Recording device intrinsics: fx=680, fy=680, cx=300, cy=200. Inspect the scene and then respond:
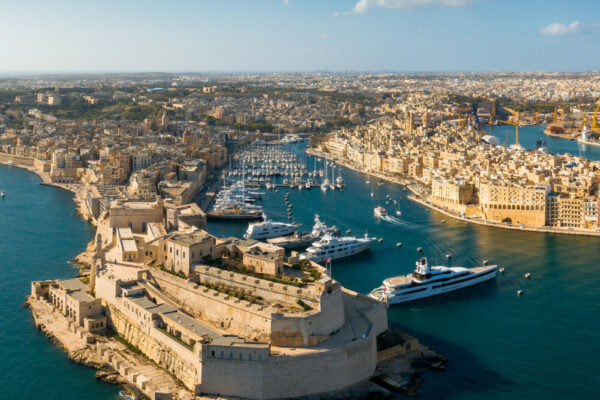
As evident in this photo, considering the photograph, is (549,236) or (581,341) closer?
(581,341)

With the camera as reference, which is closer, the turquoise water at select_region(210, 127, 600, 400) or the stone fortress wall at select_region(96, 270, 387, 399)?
the stone fortress wall at select_region(96, 270, 387, 399)

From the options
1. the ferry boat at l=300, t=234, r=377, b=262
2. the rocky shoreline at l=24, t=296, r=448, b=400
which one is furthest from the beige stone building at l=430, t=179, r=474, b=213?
the rocky shoreline at l=24, t=296, r=448, b=400

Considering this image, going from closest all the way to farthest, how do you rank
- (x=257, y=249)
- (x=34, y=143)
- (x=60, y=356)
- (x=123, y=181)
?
(x=60, y=356)
(x=257, y=249)
(x=123, y=181)
(x=34, y=143)

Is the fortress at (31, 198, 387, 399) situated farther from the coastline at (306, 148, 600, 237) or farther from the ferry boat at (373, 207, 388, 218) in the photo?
the coastline at (306, 148, 600, 237)

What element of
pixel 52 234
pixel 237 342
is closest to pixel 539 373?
pixel 237 342

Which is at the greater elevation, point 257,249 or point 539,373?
point 257,249

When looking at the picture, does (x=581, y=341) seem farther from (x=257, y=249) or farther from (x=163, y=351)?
(x=163, y=351)

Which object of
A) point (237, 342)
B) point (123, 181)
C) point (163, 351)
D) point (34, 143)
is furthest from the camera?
point (34, 143)
